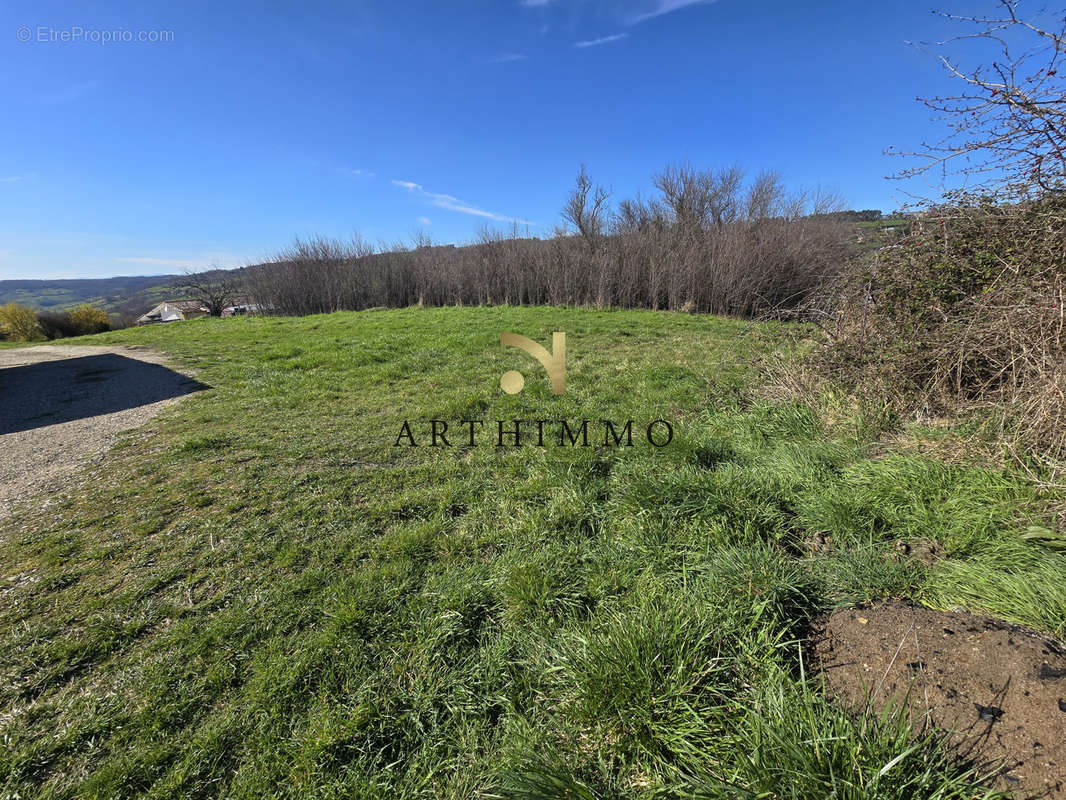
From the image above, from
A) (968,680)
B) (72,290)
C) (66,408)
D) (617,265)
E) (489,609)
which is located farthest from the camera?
(72,290)

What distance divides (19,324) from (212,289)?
9370 millimetres

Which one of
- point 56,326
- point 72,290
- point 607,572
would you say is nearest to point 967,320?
point 607,572

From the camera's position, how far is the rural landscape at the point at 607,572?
1343 millimetres

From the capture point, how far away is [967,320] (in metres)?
3.08

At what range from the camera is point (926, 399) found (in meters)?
3.23

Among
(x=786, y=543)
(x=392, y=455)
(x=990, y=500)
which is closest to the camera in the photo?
(x=990, y=500)

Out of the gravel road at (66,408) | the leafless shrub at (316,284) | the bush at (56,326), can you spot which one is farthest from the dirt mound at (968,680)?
the bush at (56,326)

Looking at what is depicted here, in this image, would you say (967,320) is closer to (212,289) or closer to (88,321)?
(212,289)

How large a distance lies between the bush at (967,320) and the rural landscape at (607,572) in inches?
1.0

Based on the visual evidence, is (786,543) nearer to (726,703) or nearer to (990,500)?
(990,500)

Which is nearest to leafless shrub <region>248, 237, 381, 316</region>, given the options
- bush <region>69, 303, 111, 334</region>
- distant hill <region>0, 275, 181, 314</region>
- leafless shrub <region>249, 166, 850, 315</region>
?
leafless shrub <region>249, 166, 850, 315</region>

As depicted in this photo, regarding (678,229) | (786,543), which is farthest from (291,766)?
(678,229)

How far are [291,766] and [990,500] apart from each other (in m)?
3.53

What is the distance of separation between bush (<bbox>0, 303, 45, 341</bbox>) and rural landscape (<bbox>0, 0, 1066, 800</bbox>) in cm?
2548
